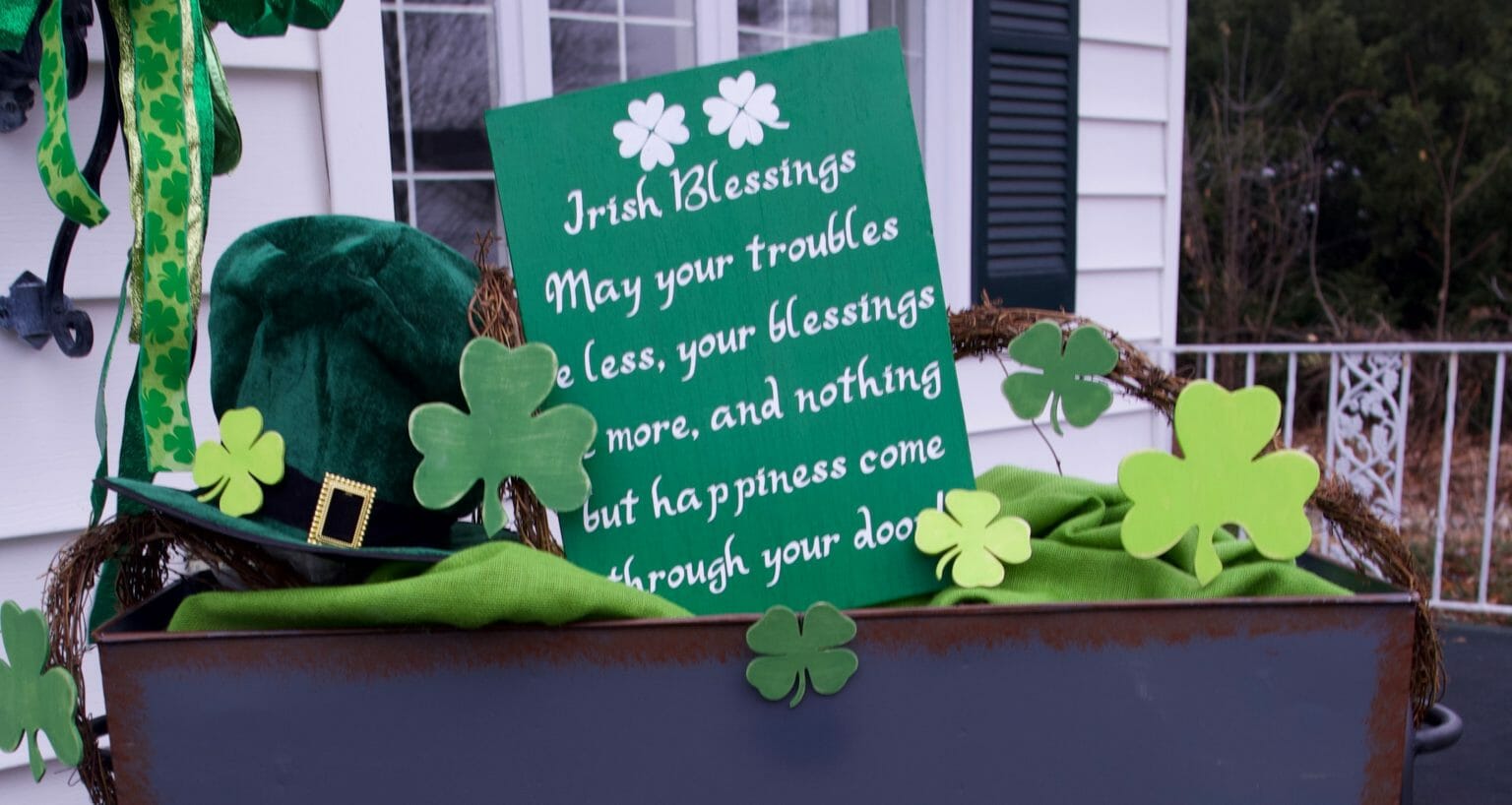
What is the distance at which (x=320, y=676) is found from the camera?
0.82 m

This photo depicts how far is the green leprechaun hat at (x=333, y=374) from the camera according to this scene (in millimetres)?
878

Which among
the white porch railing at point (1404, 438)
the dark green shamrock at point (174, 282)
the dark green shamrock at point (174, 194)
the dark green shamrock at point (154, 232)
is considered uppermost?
the dark green shamrock at point (174, 194)

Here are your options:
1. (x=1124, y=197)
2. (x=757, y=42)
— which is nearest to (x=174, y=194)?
(x=757, y=42)

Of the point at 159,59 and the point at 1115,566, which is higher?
the point at 159,59

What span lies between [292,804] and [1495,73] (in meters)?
9.16

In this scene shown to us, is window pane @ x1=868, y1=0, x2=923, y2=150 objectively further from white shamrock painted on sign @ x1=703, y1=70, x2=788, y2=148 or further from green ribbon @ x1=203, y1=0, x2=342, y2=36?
white shamrock painted on sign @ x1=703, y1=70, x2=788, y2=148

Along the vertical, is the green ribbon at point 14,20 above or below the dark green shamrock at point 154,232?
above

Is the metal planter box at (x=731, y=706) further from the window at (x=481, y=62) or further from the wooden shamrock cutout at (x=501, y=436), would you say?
the window at (x=481, y=62)

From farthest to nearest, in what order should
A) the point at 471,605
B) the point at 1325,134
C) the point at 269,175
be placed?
1. the point at 1325,134
2. the point at 269,175
3. the point at 471,605

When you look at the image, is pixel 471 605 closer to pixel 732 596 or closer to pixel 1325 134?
pixel 732 596

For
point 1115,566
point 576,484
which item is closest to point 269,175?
point 576,484

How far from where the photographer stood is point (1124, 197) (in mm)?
3219

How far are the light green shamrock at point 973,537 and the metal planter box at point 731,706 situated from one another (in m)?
0.09

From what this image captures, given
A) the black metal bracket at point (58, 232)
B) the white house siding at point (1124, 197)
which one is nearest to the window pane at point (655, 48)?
the white house siding at point (1124, 197)
